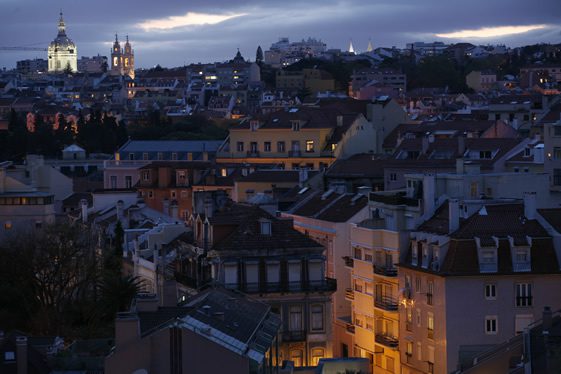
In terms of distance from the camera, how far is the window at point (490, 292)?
38.8 m

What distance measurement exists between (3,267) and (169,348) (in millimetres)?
23595

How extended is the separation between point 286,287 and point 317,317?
1043mm

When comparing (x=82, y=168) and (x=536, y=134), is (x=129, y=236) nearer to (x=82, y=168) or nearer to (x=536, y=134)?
(x=536, y=134)

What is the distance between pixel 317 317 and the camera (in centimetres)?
4050

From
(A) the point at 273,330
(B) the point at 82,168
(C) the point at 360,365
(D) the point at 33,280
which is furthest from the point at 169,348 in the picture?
(B) the point at 82,168

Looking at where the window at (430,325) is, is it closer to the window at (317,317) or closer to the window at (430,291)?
the window at (430,291)

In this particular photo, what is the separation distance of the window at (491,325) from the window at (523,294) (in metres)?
0.67

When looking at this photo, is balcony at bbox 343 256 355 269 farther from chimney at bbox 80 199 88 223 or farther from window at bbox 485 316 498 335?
chimney at bbox 80 199 88 223

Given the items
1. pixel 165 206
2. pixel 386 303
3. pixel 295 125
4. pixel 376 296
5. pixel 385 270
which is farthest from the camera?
pixel 295 125

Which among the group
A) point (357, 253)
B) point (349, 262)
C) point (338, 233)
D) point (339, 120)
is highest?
point (339, 120)

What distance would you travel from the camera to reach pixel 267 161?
77.5 metres

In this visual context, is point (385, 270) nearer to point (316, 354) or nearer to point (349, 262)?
point (349, 262)

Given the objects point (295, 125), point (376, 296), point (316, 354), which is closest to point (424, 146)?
point (295, 125)

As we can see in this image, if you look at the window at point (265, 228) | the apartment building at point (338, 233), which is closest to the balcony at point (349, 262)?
the apartment building at point (338, 233)
